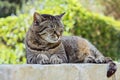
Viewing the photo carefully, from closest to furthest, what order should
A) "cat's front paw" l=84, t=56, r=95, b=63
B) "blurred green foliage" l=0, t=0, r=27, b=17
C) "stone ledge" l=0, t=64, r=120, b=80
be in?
"stone ledge" l=0, t=64, r=120, b=80
"cat's front paw" l=84, t=56, r=95, b=63
"blurred green foliage" l=0, t=0, r=27, b=17

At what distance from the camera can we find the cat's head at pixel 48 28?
10.2 ft

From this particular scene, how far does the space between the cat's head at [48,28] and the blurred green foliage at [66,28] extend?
1.97m

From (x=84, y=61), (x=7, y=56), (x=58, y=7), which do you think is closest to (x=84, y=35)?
(x=58, y=7)

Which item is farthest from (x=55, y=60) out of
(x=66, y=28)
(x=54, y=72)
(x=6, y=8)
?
(x=6, y=8)

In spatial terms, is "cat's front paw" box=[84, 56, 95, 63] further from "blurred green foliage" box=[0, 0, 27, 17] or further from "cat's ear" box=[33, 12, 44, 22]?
"blurred green foliage" box=[0, 0, 27, 17]

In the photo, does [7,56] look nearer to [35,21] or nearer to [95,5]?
[35,21]

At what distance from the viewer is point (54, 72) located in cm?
295

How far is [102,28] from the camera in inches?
291

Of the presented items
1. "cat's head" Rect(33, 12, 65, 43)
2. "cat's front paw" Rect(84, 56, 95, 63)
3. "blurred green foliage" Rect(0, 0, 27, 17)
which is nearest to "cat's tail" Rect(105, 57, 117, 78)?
"cat's front paw" Rect(84, 56, 95, 63)

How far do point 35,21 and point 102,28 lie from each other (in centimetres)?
431

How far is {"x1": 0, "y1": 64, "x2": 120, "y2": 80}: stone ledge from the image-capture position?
279 centimetres

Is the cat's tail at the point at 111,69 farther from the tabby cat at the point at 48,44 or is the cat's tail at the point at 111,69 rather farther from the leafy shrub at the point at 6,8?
the leafy shrub at the point at 6,8

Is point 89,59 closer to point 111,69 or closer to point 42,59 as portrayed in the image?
point 111,69

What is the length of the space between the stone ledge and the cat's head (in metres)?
0.26
